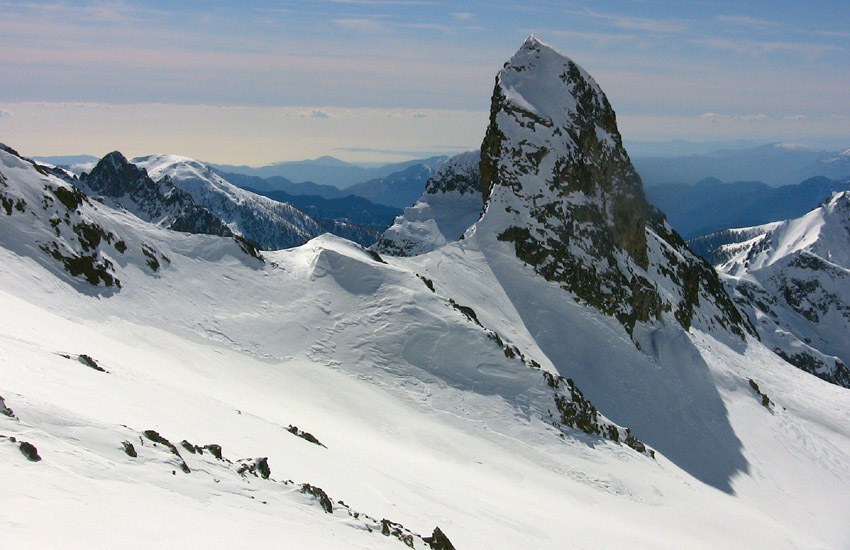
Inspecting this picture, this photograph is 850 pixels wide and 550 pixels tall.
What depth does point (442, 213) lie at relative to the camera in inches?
3676

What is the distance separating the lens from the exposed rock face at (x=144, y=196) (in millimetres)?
158000

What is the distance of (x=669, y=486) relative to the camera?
42812 mm

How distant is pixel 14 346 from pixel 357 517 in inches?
586

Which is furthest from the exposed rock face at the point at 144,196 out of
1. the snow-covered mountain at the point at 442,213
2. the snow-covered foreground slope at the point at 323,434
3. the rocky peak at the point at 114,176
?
the snow-covered foreground slope at the point at 323,434

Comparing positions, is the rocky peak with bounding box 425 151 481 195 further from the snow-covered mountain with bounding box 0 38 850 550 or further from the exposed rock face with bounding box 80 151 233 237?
the exposed rock face with bounding box 80 151 233 237

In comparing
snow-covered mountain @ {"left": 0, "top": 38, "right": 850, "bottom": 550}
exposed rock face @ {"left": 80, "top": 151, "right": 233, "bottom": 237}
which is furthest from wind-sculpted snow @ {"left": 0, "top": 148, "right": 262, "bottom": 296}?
exposed rock face @ {"left": 80, "top": 151, "right": 233, "bottom": 237}

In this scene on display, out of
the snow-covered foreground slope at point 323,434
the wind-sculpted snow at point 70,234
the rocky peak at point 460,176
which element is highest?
the rocky peak at point 460,176

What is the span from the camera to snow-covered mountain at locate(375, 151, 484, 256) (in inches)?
3356

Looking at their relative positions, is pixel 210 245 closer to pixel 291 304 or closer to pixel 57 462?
pixel 291 304

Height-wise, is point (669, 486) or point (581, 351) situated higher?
point (581, 351)

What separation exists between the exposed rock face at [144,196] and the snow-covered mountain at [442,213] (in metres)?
79.9

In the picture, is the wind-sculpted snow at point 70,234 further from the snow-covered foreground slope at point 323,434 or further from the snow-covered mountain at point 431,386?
the snow-covered foreground slope at point 323,434

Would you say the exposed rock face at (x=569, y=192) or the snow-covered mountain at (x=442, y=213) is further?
the snow-covered mountain at (x=442, y=213)

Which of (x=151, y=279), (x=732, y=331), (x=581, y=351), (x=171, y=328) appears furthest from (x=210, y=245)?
(x=732, y=331)
